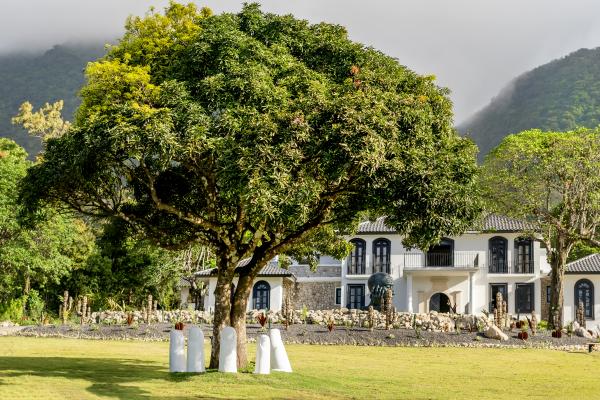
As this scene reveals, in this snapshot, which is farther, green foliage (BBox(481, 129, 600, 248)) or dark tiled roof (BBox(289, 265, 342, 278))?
dark tiled roof (BBox(289, 265, 342, 278))

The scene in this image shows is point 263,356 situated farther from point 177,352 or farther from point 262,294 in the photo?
point 262,294

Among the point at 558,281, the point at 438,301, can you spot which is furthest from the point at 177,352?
the point at 438,301

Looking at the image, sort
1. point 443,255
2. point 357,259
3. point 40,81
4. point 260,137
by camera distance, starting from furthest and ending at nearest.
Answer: point 40,81, point 357,259, point 443,255, point 260,137

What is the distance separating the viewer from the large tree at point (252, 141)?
687 inches

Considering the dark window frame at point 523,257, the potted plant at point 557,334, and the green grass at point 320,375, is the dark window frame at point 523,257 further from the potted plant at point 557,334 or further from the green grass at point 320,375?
the green grass at point 320,375

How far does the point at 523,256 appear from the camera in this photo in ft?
173

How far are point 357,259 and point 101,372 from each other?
113ft

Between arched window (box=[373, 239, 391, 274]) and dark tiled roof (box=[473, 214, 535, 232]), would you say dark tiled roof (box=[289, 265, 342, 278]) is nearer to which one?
arched window (box=[373, 239, 391, 274])

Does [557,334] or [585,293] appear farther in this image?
[585,293]

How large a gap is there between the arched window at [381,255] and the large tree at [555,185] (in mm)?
12267

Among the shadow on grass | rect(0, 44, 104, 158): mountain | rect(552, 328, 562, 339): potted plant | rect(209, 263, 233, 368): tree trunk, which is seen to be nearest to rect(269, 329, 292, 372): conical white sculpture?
rect(209, 263, 233, 368): tree trunk

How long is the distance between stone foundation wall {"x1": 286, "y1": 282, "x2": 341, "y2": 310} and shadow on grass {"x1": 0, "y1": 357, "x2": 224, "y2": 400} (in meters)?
31.4

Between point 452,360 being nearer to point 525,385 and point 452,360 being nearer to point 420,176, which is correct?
point 525,385

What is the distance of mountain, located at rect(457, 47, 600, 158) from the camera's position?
3960 inches
